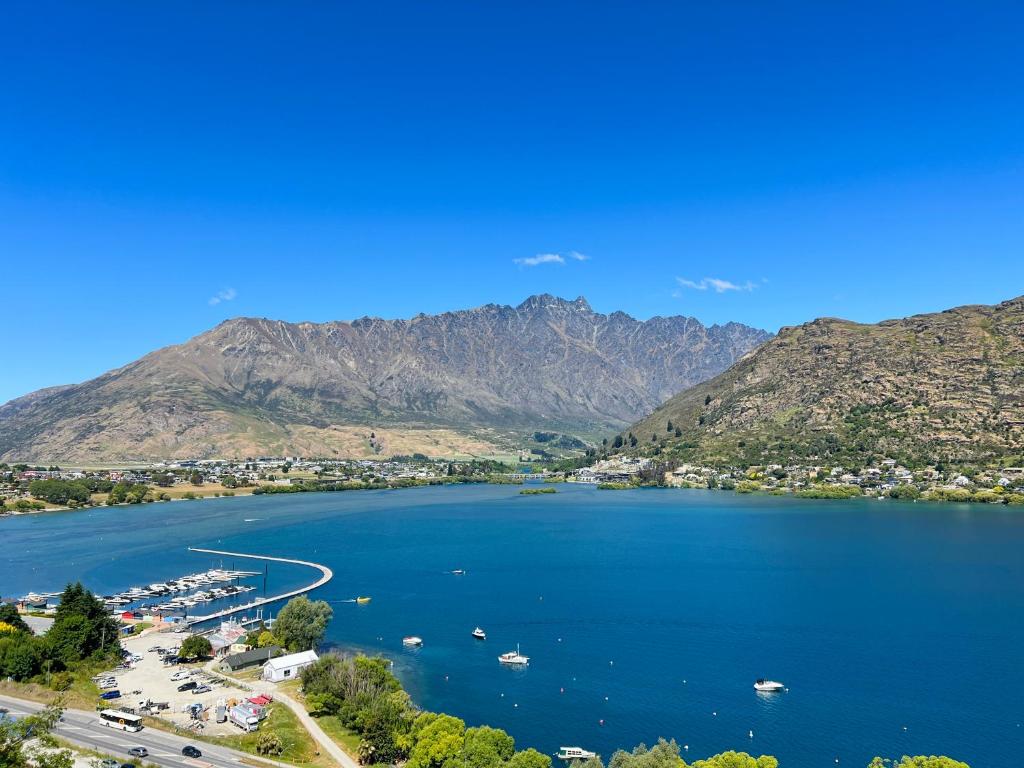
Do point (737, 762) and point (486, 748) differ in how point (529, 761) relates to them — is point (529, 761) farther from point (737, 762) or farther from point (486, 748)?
point (737, 762)

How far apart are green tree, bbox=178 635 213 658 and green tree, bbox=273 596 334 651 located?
20.1 feet

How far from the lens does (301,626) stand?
69.2 metres

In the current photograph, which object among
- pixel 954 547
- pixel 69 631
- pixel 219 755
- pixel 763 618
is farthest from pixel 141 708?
pixel 954 547

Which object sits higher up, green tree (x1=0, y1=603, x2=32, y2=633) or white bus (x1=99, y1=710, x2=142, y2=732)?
green tree (x1=0, y1=603, x2=32, y2=633)

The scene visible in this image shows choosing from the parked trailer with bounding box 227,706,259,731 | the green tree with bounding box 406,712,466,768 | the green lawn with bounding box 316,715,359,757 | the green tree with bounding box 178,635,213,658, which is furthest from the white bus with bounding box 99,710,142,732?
the green tree with bounding box 406,712,466,768

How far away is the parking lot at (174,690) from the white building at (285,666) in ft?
10.2

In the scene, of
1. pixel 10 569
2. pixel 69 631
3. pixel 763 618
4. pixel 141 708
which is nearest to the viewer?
pixel 141 708

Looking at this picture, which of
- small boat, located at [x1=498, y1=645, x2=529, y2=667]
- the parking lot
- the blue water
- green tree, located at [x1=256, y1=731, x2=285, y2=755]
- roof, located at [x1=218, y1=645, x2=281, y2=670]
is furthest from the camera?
small boat, located at [x1=498, y1=645, x2=529, y2=667]

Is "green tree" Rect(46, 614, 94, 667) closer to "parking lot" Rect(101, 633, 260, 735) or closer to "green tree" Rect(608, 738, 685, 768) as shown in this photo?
"parking lot" Rect(101, 633, 260, 735)

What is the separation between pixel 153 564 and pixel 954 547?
12892 centimetres

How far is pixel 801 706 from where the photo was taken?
191ft

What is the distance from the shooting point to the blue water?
55.6m

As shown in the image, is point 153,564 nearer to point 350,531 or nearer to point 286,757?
point 350,531

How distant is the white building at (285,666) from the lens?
61906 millimetres
